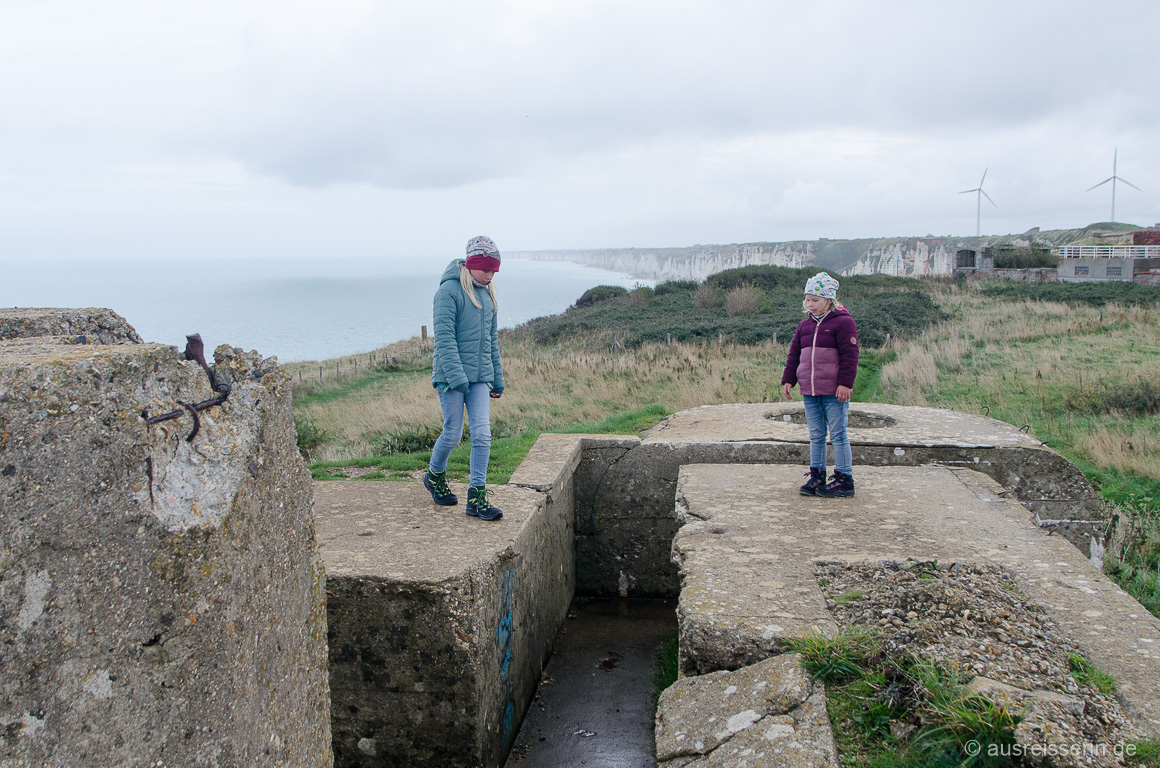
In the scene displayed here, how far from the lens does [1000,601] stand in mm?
3119

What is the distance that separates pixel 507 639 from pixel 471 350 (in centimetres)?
165

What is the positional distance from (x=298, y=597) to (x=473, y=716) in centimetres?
194

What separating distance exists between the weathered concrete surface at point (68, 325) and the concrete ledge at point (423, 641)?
1.76 metres

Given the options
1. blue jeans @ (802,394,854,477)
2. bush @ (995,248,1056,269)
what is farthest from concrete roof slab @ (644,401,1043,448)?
bush @ (995,248,1056,269)

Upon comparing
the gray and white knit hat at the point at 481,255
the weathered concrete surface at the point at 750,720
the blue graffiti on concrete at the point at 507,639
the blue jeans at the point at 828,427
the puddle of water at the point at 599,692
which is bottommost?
Result: the puddle of water at the point at 599,692

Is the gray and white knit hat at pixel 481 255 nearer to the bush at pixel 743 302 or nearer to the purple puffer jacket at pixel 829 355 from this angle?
the purple puffer jacket at pixel 829 355

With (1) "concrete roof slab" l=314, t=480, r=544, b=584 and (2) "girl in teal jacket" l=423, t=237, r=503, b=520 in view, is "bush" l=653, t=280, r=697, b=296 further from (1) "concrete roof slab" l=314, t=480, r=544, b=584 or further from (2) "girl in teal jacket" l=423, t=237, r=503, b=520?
(2) "girl in teal jacket" l=423, t=237, r=503, b=520

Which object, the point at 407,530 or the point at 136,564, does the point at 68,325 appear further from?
the point at 407,530

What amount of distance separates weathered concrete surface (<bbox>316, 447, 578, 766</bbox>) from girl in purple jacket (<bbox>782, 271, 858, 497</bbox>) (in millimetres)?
2057

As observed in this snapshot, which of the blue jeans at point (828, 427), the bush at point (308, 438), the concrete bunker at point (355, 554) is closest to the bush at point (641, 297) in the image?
the bush at point (308, 438)

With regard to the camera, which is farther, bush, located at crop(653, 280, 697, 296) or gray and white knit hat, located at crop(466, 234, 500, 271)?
bush, located at crop(653, 280, 697, 296)

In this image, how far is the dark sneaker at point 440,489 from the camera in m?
4.82

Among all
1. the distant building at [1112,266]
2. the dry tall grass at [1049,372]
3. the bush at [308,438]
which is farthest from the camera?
the distant building at [1112,266]

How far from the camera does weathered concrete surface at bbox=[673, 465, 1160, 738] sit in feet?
9.77
